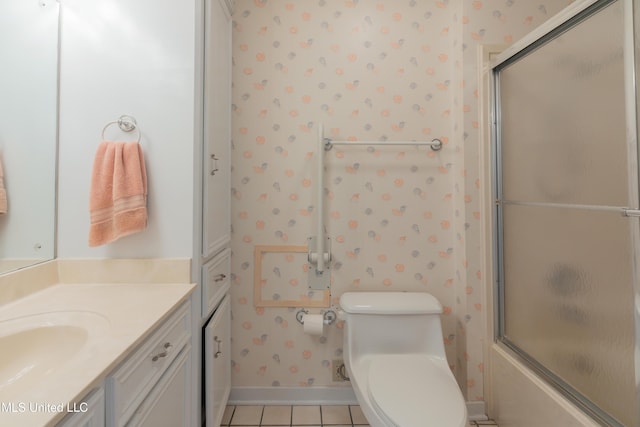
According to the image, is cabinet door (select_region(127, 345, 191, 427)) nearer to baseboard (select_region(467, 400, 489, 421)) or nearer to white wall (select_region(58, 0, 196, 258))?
white wall (select_region(58, 0, 196, 258))

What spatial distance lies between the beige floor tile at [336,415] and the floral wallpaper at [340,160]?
12 centimetres

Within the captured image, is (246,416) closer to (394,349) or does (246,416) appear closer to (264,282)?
(264,282)

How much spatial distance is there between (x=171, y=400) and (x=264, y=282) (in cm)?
81

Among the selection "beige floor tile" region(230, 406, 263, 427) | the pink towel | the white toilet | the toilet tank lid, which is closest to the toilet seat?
the white toilet

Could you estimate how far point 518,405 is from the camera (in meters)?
1.41

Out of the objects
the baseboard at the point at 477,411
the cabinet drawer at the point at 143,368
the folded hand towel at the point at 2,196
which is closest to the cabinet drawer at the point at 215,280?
the cabinet drawer at the point at 143,368

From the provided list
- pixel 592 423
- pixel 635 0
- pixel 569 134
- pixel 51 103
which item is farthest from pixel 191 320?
pixel 635 0

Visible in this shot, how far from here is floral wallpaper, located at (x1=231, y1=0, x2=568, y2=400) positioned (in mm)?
1712

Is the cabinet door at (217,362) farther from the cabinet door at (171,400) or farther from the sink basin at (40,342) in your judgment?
the sink basin at (40,342)

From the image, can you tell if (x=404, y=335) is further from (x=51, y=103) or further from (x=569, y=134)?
(x=51, y=103)

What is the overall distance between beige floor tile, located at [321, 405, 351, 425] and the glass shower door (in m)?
0.91

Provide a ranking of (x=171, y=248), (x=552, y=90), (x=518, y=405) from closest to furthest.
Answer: (x=171, y=248), (x=552, y=90), (x=518, y=405)

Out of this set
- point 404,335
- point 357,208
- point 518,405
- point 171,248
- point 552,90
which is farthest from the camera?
point 357,208

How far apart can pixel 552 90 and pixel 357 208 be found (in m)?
0.99
